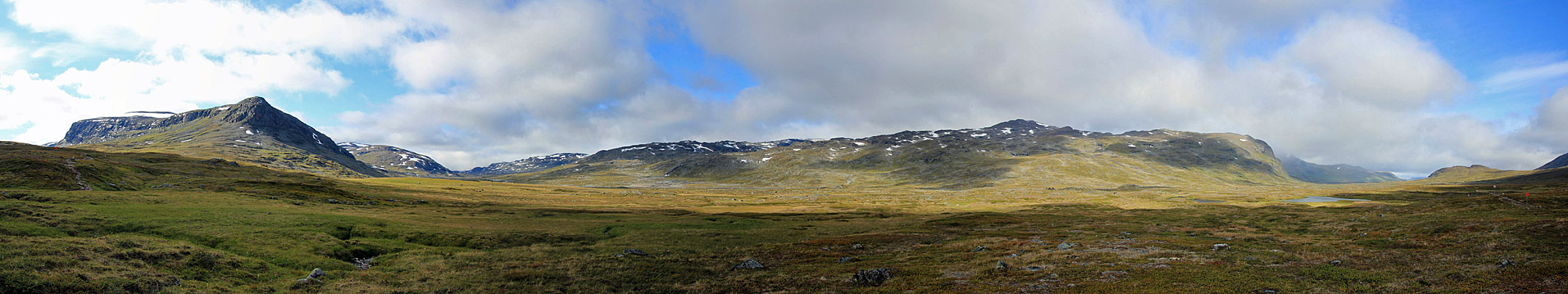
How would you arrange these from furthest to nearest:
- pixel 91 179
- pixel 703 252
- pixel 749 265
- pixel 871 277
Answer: pixel 91 179
pixel 703 252
pixel 749 265
pixel 871 277

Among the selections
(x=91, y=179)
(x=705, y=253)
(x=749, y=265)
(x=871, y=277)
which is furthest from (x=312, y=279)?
(x=91, y=179)

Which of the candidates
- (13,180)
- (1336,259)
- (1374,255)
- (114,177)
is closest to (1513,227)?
(1374,255)

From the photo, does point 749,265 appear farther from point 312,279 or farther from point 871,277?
point 312,279

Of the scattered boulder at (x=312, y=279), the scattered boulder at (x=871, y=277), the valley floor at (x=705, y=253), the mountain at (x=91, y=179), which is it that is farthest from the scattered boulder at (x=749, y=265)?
the mountain at (x=91, y=179)

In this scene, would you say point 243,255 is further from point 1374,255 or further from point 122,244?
point 1374,255

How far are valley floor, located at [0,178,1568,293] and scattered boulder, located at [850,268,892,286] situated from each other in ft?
1.67

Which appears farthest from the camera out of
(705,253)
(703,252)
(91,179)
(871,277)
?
(91,179)

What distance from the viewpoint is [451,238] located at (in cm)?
4238

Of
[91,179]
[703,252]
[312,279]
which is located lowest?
[703,252]

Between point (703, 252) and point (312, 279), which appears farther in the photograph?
point (703, 252)

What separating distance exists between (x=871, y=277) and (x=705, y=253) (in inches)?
666

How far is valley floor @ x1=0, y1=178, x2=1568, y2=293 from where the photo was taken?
2305 centimetres

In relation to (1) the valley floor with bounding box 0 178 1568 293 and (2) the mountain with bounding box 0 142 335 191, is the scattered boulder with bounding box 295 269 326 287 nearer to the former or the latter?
(1) the valley floor with bounding box 0 178 1568 293

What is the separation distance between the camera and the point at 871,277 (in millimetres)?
29047
